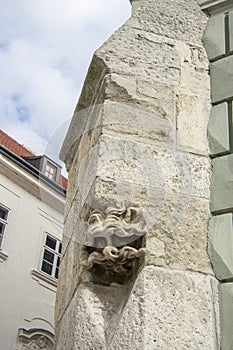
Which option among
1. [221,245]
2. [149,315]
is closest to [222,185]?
[221,245]

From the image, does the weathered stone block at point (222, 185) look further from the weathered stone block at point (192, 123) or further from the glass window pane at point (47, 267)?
the glass window pane at point (47, 267)

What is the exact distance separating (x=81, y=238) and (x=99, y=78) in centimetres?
85

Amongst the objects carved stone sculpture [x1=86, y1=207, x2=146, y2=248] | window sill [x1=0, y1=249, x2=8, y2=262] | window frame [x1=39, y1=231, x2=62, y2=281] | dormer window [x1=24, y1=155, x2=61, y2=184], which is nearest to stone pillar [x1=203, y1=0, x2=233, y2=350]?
carved stone sculpture [x1=86, y1=207, x2=146, y2=248]

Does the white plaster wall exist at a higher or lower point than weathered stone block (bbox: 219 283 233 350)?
higher

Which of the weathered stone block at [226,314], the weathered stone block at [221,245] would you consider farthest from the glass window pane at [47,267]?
the weathered stone block at [226,314]

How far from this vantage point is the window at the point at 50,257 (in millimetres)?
13219

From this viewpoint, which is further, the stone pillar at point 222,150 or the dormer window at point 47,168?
the dormer window at point 47,168

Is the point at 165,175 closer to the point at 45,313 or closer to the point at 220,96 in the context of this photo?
the point at 220,96

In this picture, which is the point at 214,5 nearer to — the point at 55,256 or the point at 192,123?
the point at 192,123

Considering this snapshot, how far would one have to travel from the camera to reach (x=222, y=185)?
2.68m

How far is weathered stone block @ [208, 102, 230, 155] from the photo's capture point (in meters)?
2.78

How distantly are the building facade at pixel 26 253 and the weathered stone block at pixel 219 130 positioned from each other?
8.84 m

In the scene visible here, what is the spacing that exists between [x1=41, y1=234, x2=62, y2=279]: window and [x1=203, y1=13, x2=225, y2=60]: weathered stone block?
1038 cm

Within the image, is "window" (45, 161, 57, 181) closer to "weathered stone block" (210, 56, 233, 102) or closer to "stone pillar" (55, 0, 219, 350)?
"stone pillar" (55, 0, 219, 350)
